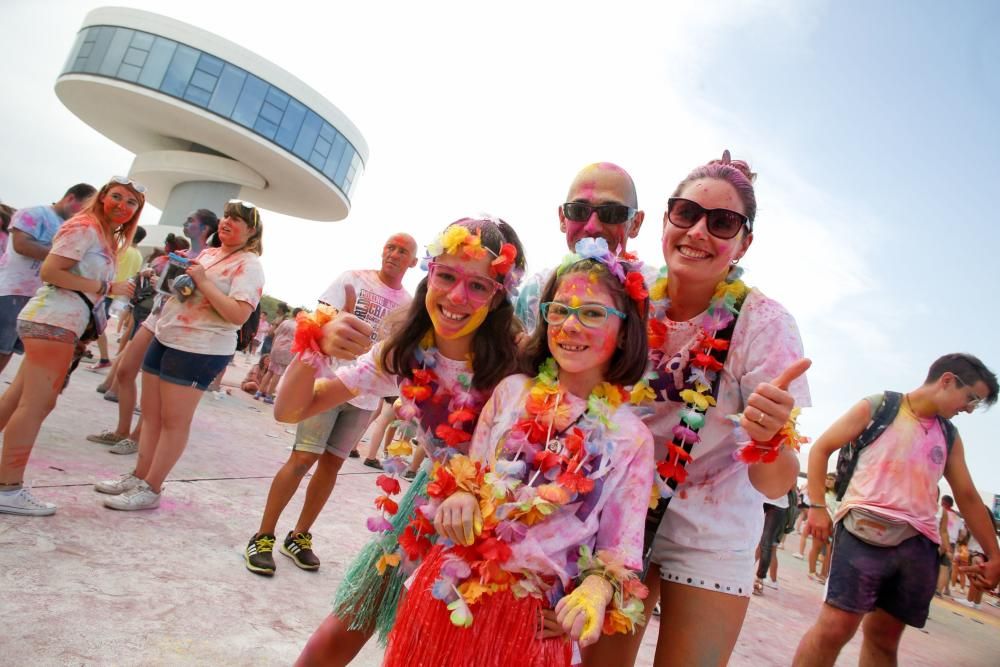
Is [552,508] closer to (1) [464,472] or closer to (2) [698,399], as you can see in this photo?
(1) [464,472]

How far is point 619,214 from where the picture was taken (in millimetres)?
2383

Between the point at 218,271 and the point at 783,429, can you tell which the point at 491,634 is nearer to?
the point at 783,429

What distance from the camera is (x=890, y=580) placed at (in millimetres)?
3092

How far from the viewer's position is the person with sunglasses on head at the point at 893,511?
9.98 ft

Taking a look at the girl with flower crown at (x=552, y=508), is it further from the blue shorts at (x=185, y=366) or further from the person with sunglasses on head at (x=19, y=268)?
the person with sunglasses on head at (x=19, y=268)

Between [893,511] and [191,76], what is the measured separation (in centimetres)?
3773

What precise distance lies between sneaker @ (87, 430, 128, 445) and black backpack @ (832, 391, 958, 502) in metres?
5.31

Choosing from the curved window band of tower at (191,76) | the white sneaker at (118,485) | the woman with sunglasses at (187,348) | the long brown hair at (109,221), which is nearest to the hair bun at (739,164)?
the woman with sunglasses at (187,348)

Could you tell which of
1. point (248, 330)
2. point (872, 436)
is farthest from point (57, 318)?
point (872, 436)

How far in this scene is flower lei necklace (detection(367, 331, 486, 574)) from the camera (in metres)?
1.89

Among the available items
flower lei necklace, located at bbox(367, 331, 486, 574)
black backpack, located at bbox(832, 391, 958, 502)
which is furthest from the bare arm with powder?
black backpack, located at bbox(832, 391, 958, 502)

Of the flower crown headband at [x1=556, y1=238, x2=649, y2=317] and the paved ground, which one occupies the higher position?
the flower crown headband at [x1=556, y1=238, x2=649, y2=317]

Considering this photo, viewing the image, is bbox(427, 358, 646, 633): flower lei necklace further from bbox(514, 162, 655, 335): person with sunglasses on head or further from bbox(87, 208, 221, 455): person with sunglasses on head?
bbox(87, 208, 221, 455): person with sunglasses on head

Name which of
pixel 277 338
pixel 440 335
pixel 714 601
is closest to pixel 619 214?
pixel 440 335
